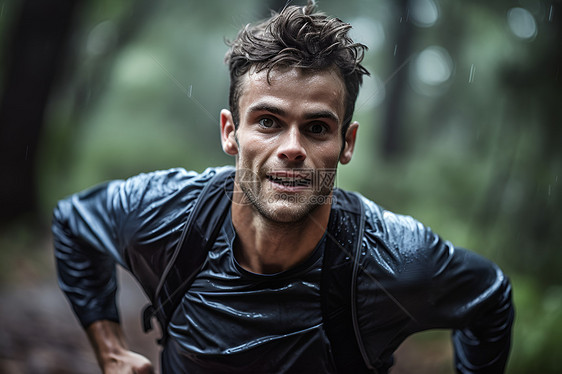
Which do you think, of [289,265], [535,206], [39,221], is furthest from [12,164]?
[535,206]

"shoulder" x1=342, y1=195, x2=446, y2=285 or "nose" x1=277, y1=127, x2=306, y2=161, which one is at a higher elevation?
"nose" x1=277, y1=127, x2=306, y2=161

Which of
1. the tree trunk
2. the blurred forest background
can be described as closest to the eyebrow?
the blurred forest background

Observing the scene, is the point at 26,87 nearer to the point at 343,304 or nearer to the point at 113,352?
the point at 113,352

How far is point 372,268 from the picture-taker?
1302 mm

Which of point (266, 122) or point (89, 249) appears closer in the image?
point (266, 122)

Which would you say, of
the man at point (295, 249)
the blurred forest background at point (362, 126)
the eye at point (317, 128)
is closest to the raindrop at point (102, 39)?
the blurred forest background at point (362, 126)

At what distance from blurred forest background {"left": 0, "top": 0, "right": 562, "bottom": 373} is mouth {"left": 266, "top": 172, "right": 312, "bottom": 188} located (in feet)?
2.52

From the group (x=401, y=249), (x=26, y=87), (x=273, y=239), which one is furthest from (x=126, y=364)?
(x=26, y=87)

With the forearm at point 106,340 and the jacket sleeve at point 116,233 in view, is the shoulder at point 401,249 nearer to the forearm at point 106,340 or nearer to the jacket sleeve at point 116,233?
the jacket sleeve at point 116,233

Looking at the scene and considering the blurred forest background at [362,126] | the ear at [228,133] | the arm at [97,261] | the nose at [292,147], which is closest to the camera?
the nose at [292,147]

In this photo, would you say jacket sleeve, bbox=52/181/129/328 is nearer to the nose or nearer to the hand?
the hand

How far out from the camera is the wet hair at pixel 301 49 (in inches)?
48.4

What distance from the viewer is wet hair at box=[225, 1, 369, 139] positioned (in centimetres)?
123

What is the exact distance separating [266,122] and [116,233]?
0.74m
